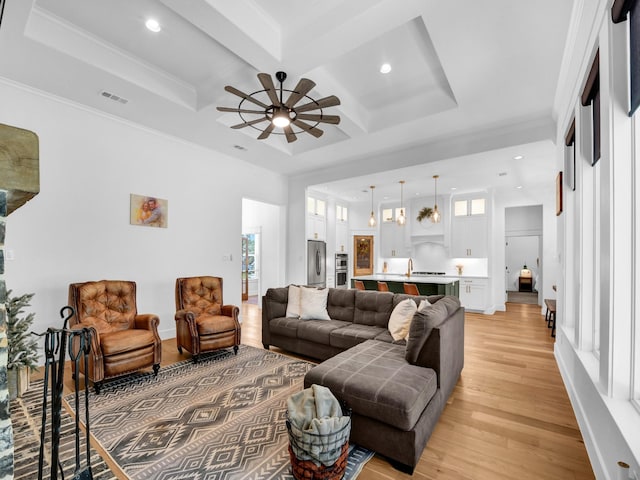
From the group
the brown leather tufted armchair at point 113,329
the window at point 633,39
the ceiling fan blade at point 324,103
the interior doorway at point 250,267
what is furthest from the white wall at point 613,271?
the interior doorway at point 250,267

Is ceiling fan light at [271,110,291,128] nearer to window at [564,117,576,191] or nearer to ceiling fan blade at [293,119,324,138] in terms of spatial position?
ceiling fan blade at [293,119,324,138]

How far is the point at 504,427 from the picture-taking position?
2.34 meters

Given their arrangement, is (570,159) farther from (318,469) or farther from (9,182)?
(9,182)

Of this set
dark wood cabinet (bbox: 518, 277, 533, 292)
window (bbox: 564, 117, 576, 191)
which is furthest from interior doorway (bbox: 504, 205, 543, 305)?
window (bbox: 564, 117, 576, 191)

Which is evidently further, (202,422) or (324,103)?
(324,103)

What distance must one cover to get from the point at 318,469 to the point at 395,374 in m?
0.82

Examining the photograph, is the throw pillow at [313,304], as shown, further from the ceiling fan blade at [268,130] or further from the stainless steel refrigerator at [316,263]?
the stainless steel refrigerator at [316,263]

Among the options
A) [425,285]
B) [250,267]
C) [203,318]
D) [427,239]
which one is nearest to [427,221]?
[427,239]

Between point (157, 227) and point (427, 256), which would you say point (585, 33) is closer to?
point (157, 227)

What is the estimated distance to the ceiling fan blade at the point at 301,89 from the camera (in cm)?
262

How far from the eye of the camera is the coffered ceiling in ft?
8.13

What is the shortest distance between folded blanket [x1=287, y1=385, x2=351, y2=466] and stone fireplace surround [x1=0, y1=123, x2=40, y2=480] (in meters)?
1.24

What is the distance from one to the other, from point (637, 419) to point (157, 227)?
5.07 m

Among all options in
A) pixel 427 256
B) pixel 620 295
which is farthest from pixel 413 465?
pixel 427 256
